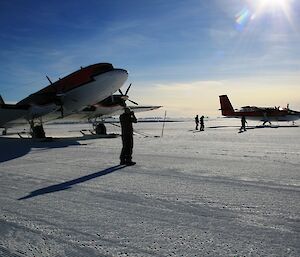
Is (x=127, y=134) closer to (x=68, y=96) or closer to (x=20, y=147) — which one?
(x=20, y=147)

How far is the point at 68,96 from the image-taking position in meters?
21.1

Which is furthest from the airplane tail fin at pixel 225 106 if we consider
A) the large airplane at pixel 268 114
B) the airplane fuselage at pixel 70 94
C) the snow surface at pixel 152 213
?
the snow surface at pixel 152 213

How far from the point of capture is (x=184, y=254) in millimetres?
2896

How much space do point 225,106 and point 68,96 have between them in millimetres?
45259

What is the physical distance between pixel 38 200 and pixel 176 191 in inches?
90.4

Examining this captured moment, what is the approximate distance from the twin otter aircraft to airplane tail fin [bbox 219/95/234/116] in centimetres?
4154

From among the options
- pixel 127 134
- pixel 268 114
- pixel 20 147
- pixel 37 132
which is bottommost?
pixel 20 147

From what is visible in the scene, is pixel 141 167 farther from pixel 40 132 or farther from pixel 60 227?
pixel 40 132

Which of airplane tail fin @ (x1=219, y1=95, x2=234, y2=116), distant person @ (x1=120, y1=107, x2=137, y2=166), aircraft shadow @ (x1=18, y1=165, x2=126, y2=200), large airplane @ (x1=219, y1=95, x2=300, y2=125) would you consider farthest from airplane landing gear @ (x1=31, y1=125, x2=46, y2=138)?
airplane tail fin @ (x1=219, y1=95, x2=234, y2=116)

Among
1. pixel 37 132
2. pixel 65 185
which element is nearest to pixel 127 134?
pixel 65 185

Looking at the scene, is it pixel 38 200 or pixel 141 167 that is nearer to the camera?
pixel 38 200

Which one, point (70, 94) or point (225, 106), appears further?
point (225, 106)

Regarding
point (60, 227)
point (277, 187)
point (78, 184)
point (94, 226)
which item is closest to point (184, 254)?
point (94, 226)

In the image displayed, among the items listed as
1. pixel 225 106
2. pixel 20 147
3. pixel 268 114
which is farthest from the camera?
pixel 225 106
